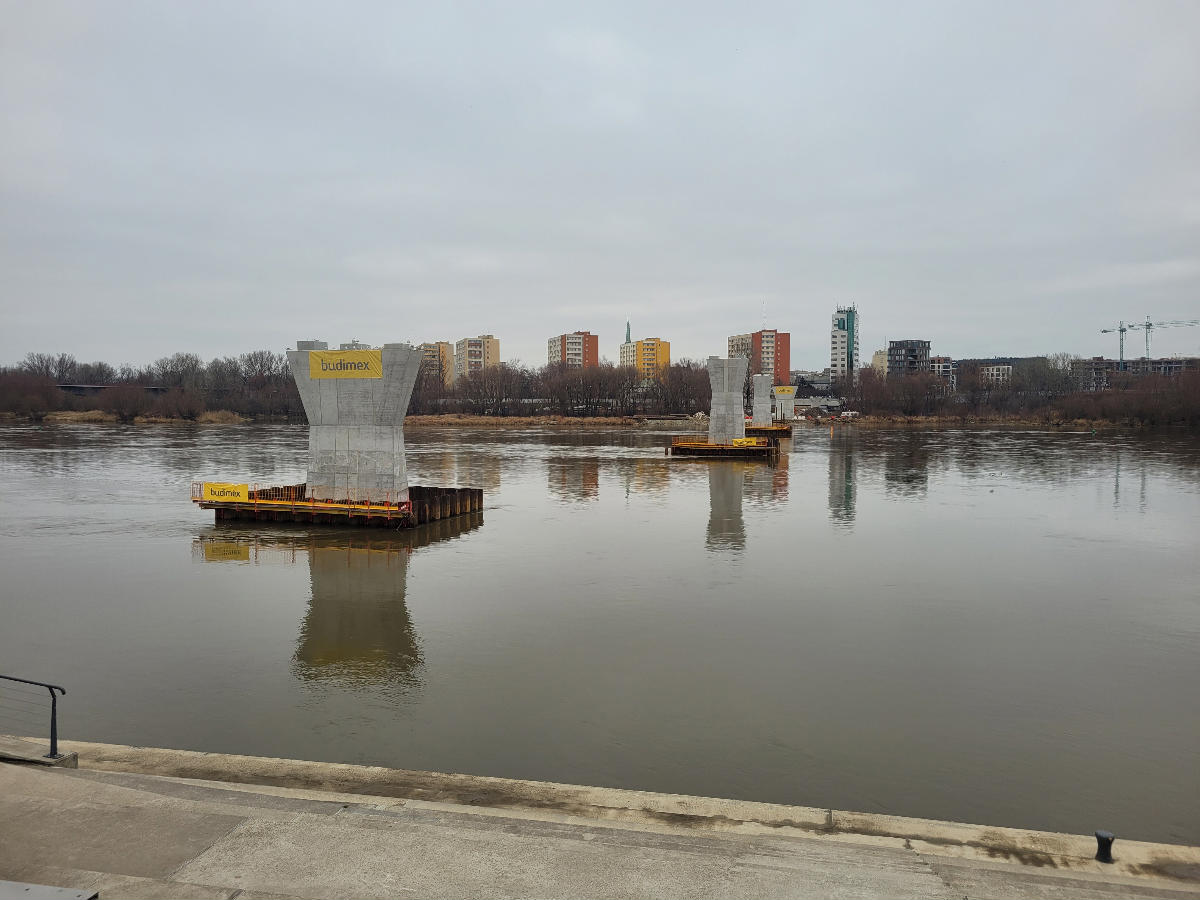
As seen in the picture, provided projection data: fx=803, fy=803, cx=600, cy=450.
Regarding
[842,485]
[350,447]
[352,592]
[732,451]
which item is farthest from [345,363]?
[732,451]

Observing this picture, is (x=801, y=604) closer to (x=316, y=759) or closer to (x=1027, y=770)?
(x=1027, y=770)

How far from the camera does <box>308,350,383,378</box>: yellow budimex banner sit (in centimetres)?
3347

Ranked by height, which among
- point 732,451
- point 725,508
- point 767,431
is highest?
point 767,431

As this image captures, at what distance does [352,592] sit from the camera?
23.8m

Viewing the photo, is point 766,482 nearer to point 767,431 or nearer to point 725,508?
point 725,508

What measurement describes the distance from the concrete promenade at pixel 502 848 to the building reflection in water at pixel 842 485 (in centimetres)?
2693

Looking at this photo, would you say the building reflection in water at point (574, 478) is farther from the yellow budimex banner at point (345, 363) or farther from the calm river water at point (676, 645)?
the yellow budimex banner at point (345, 363)

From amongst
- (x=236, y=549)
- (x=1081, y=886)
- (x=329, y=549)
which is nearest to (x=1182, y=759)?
(x=1081, y=886)

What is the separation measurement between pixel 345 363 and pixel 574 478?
22.2 meters

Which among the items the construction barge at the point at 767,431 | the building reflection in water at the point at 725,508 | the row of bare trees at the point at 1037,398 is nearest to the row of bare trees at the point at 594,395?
the row of bare trees at the point at 1037,398

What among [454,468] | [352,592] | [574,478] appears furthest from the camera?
[454,468]

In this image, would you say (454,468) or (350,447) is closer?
(350,447)

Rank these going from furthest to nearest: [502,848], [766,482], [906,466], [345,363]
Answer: [906,466] < [766,482] < [345,363] < [502,848]

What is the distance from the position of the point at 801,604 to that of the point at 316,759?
45.1 feet
